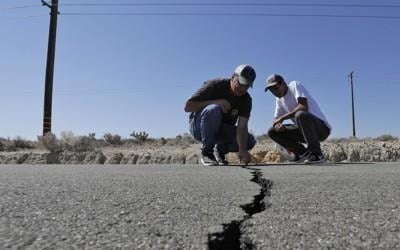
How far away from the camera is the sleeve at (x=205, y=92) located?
5.05m

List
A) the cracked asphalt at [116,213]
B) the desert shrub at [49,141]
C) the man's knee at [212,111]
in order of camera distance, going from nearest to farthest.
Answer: the cracked asphalt at [116,213], the man's knee at [212,111], the desert shrub at [49,141]

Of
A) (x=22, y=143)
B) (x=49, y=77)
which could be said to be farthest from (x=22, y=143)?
(x=49, y=77)

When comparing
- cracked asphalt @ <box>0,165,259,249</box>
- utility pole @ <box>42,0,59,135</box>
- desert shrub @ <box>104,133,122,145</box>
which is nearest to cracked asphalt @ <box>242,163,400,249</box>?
cracked asphalt @ <box>0,165,259,249</box>

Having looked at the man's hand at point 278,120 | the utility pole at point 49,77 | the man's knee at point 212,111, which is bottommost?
the man's hand at point 278,120

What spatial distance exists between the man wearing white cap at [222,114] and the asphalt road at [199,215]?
2.04m

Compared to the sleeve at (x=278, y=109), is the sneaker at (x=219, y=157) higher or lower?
lower

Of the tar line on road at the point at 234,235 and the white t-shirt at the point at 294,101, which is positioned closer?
the tar line on road at the point at 234,235

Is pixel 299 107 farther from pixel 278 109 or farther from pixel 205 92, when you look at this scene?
pixel 205 92

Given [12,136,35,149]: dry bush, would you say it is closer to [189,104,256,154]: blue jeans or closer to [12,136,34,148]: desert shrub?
[12,136,34,148]: desert shrub

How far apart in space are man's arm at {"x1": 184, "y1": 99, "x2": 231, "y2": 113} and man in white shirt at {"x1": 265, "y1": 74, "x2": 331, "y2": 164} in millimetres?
567

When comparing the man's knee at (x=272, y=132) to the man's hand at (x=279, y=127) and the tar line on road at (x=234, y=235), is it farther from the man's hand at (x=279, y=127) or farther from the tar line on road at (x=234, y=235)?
the tar line on road at (x=234, y=235)

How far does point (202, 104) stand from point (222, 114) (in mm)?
219

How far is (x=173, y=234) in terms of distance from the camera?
1544 mm

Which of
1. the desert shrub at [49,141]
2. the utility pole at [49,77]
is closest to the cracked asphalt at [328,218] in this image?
the desert shrub at [49,141]
